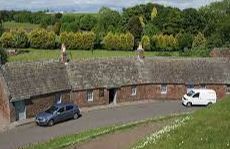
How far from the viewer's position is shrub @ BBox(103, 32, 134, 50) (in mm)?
95875

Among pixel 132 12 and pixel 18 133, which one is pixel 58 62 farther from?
pixel 132 12

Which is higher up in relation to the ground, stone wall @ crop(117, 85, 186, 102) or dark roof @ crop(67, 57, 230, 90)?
dark roof @ crop(67, 57, 230, 90)

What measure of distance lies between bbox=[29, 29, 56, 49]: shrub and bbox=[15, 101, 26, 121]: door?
54951mm

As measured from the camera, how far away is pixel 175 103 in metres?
50.4

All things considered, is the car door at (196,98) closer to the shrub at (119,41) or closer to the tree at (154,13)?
the shrub at (119,41)

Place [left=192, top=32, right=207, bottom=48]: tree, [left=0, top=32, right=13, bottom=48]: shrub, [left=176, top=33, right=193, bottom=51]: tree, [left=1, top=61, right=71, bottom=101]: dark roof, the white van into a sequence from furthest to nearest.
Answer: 1. [left=0, top=32, right=13, bottom=48]: shrub
2. [left=176, top=33, right=193, bottom=51]: tree
3. [left=192, top=32, right=207, bottom=48]: tree
4. the white van
5. [left=1, top=61, right=71, bottom=101]: dark roof

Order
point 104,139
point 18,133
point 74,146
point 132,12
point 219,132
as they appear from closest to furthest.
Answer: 1. point 219,132
2. point 74,146
3. point 104,139
4. point 18,133
5. point 132,12

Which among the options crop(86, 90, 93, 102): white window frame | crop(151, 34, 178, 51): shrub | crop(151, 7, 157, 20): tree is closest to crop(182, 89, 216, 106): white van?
crop(86, 90, 93, 102): white window frame

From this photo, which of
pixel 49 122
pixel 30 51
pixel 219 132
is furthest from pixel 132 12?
pixel 219 132

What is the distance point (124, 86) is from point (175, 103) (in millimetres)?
5617

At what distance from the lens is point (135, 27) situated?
351 feet

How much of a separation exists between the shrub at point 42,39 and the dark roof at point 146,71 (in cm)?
4682

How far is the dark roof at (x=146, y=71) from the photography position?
4925 centimetres

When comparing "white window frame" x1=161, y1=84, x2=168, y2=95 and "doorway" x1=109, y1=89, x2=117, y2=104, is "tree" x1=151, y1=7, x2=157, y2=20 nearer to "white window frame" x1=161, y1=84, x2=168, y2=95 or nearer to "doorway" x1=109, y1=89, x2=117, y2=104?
"white window frame" x1=161, y1=84, x2=168, y2=95
